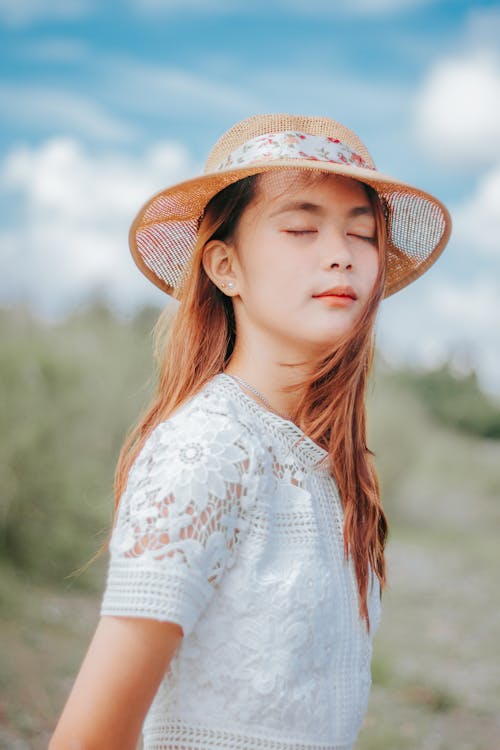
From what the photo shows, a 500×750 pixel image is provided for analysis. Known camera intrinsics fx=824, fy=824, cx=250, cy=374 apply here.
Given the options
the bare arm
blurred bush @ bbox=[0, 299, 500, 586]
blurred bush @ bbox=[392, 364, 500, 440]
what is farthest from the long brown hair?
blurred bush @ bbox=[392, 364, 500, 440]

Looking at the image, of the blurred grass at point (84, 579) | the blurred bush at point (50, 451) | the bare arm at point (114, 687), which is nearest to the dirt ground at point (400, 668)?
the blurred grass at point (84, 579)

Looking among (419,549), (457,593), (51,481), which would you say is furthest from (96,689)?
(419,549)

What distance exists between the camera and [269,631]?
47.7 inches

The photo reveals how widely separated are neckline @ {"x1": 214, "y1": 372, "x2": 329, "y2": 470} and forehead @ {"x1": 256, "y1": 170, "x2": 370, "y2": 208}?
348mm

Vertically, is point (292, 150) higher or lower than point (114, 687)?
higher

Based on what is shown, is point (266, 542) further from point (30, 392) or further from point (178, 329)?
point (30, 392)

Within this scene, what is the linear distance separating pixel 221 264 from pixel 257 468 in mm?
532

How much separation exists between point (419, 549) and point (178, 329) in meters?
12.0

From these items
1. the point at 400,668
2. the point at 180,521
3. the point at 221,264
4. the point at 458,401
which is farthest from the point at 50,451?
the point at 458,401

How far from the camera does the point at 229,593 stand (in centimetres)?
121

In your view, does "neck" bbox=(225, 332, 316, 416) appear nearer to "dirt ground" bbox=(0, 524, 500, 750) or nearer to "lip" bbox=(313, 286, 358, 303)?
"lip" bbox=(313, 286, 358, 303)

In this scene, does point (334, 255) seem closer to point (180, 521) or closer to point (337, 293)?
point (337, 293)

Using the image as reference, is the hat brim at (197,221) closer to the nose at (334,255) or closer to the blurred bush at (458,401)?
the nose at (334,255)

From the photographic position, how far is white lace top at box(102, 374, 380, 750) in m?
1.15
